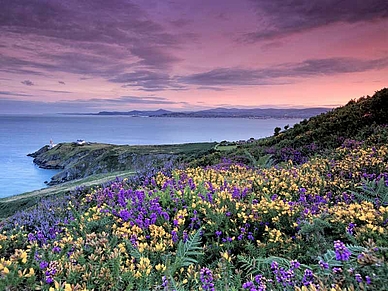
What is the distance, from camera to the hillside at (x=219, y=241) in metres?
2.74

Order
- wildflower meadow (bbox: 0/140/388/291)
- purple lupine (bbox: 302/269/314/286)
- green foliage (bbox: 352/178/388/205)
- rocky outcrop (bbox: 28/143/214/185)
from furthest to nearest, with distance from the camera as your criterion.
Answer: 1. rocky outcrop (bbox: 28/143/214/185)
2. green foliage (bbox: 352/178/388/205)
3. wildflower meadow (bbox: 0/140/388/291)
4. purple lupine (bbox: 302/269/314/286)

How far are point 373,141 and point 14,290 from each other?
1167 centimetres

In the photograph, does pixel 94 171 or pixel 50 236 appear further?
pixel 94 171

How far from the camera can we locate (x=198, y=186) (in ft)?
19.8

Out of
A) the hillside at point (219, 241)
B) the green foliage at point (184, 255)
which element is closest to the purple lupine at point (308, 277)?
the hillside at point (219, 241)

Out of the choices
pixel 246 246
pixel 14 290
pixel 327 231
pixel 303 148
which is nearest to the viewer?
pixel 14 290

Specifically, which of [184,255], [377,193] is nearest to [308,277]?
[184,255]

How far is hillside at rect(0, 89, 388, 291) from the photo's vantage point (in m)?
2.74

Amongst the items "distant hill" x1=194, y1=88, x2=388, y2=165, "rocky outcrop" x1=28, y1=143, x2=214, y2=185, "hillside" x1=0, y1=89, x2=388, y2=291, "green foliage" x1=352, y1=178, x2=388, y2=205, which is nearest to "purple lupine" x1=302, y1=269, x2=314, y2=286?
"hillside" x1=0, y1=89, x2=388, y2=291

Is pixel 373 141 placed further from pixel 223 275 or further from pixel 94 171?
pixel 94 171

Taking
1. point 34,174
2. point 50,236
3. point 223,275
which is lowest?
point 34,174

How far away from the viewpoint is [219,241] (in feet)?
14.3

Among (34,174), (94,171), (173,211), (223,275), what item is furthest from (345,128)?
(34,174)

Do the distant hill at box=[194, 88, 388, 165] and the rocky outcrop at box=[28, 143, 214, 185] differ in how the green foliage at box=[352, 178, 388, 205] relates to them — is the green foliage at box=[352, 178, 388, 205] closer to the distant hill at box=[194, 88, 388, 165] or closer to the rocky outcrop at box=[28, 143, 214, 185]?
the distant hill at box=[194, 88, 388, 165]
